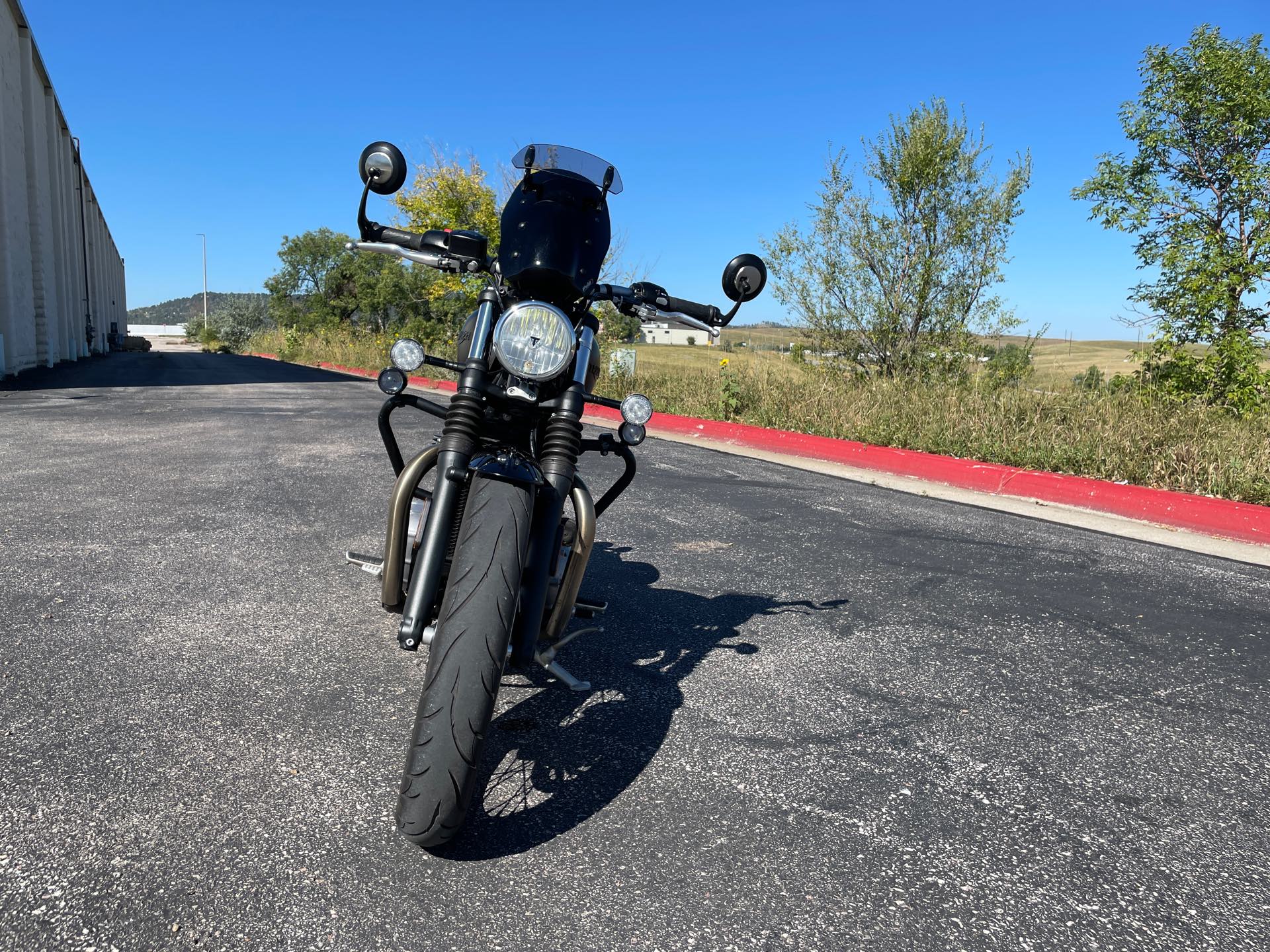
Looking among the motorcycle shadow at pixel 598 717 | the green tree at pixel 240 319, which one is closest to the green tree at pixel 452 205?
the motorcycle shadow at pixel 598 717

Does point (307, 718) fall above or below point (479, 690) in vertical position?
below

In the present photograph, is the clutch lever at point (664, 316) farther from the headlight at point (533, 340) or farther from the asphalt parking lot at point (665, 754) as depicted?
the asphalt parking lot at point (665, 754)

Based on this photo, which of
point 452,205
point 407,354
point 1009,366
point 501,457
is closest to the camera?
point 501,457

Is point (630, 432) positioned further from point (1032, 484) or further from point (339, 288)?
point (339, 288)

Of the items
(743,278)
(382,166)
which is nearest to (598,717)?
(743,278)

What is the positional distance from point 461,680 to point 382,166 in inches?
72.2

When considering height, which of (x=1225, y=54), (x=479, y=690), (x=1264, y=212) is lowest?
(x=479, y=690)

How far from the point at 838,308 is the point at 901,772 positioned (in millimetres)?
11910

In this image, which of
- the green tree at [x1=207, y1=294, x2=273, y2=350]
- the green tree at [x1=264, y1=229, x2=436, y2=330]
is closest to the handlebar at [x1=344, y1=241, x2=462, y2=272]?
the green tree at [x1=264, y1=229, x2=436, y2=330]

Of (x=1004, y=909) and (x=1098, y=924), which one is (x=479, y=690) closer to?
(x=1004, y=909)

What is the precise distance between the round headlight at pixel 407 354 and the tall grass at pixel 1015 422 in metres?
7.02

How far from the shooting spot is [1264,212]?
10555 mm

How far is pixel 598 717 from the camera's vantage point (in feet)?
10.0

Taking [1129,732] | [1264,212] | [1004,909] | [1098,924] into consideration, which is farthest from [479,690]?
[1264,212]
